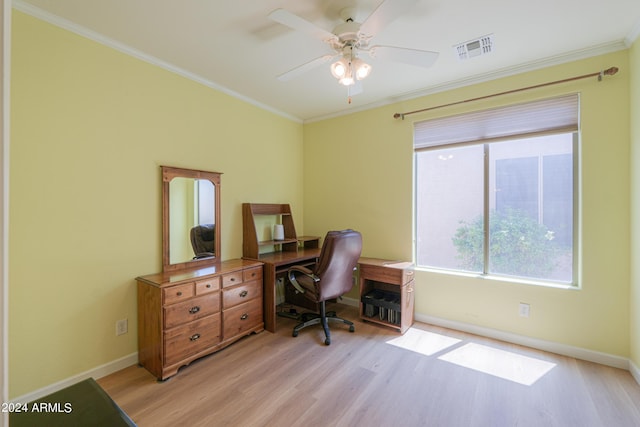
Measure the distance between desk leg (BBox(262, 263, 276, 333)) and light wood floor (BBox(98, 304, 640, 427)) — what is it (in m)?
0.25

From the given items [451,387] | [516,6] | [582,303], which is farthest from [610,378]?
[516,6]

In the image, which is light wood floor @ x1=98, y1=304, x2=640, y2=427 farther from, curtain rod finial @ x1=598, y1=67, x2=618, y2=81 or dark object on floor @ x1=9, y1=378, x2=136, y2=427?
curtain rod finial @ x1=598, y1=67, x2=618, y2=81

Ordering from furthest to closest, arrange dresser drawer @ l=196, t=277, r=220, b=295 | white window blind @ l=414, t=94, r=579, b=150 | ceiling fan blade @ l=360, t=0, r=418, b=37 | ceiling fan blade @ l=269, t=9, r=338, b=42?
white window blind @ l=414, t=94, r=579, b=150 < dresser drawer @ l=196, t=277, r=220, b=295 < ceiling fan blade @ l=269, t=9, r=338, b=42 < ceiling fan blade @ l=360, t=0, r=418, b=37

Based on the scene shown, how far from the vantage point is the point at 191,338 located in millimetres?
2240

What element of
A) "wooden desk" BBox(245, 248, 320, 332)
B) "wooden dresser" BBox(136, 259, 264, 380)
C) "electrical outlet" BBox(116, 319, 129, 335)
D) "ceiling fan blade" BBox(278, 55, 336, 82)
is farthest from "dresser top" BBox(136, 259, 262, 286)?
"ceiling fan blade" BBox(278, 55, 336, 82)

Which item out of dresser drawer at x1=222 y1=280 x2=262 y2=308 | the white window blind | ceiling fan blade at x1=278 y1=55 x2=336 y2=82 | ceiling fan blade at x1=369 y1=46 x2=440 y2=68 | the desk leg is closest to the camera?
ceiling fan blade at x1=369 y1=46 x2=440 y2=68

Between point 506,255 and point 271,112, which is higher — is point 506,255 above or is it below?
below

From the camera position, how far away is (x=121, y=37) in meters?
2.10

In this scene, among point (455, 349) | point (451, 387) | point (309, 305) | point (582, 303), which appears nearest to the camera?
point (451, 387)

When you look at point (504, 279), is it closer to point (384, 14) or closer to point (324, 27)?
point (384, 14)

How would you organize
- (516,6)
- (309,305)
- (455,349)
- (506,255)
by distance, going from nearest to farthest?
(516,6) < (455,349) < (506,255) < (309,305)

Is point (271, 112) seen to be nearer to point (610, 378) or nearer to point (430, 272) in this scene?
point (430, 272)

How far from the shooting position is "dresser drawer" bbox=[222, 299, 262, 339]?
99.6 inches

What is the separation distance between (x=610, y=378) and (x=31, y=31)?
484 centimetres
